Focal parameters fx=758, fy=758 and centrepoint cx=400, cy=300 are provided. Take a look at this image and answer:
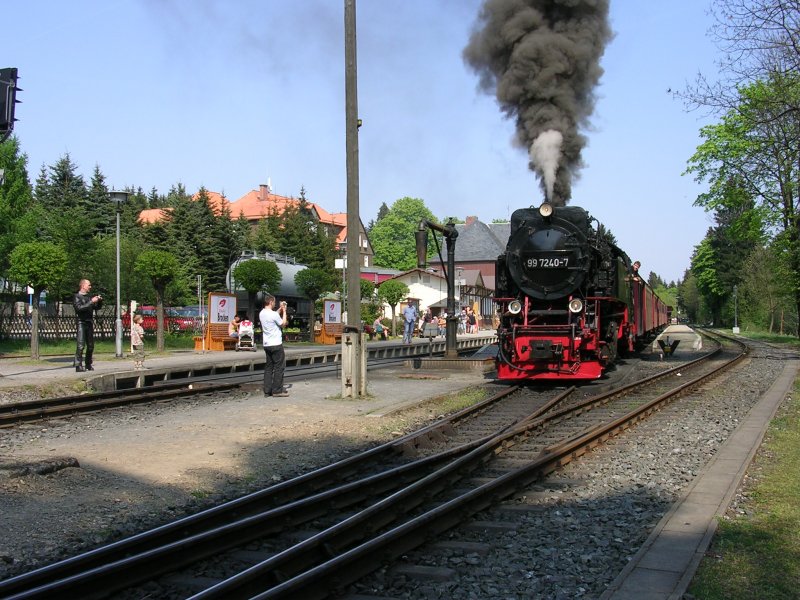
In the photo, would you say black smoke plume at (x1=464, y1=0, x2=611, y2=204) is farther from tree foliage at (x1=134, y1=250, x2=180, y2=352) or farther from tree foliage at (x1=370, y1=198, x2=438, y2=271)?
tree foliage at (x1=370, y1=198, x2=438, y2=271)

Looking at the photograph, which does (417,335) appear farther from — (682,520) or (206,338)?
(682,520)

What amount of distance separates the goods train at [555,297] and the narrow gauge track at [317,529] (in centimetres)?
552

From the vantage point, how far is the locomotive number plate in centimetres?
1458

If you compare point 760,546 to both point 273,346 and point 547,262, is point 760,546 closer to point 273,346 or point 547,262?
point 273,346

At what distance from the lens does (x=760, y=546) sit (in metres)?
4.88

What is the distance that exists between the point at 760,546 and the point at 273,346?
29.3ft

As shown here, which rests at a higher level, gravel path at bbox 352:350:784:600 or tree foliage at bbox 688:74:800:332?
tree foliage at bbox 688:74:800:332

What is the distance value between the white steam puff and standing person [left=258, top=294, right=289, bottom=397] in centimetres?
719

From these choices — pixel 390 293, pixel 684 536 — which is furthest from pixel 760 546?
pixel 390 293

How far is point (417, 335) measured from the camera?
145ft

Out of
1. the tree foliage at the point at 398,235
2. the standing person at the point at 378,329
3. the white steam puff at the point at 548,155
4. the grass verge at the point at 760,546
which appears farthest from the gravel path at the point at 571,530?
the tree foliage at the point at 398,235

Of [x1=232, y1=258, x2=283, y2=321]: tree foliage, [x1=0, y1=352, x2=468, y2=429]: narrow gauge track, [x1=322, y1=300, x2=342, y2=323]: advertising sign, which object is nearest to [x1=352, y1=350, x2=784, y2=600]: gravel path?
[x1=0, y1=352, x2=468, y2=429]: narrow gauge track

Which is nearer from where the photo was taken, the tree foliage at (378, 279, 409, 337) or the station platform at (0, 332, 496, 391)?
the station platform at (0, 332, 496, 391)

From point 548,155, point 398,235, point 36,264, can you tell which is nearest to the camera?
point 548,155
